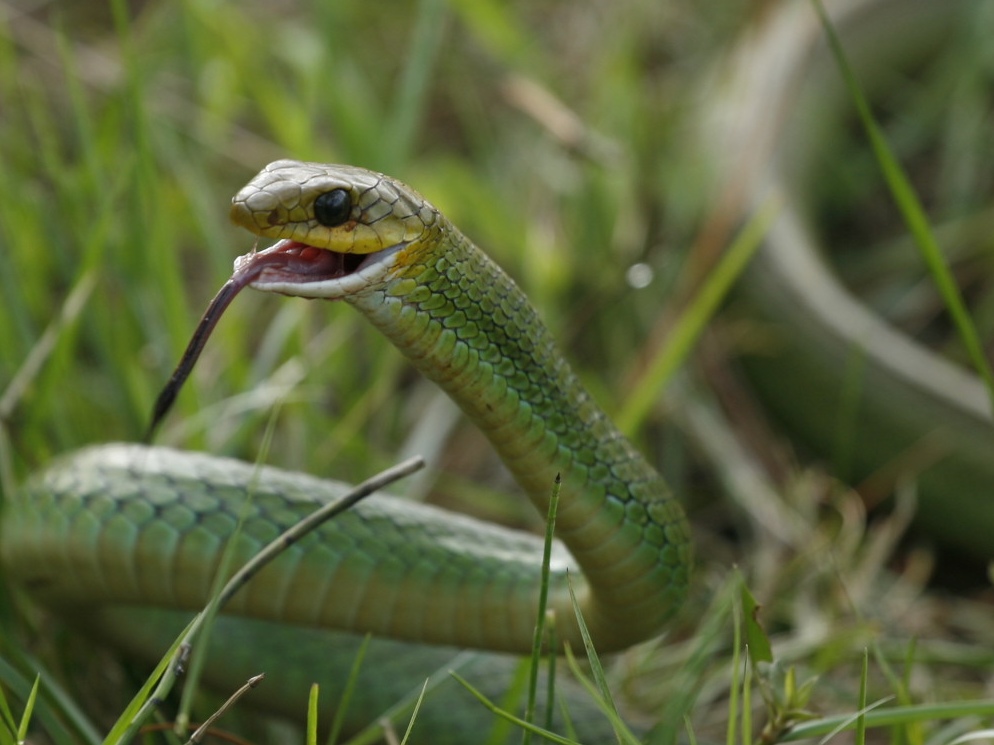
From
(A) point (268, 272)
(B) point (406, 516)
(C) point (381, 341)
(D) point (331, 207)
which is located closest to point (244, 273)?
(A) point (268, 272)

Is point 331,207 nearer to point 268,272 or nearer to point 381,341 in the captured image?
point 268,272

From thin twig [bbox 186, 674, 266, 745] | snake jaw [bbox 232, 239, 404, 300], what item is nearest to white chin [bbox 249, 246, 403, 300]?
snake jaw [bbox 232, 239, 404, 300]

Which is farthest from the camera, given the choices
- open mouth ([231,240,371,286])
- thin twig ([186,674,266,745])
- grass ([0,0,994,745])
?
grass ([0,0,994,745])

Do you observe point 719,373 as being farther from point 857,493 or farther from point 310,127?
point 310,127

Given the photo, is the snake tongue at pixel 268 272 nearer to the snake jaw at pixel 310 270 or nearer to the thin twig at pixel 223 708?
the snake jaw at pixel 310 270

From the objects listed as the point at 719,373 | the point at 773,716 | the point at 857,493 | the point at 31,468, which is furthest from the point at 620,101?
the point at 773,716

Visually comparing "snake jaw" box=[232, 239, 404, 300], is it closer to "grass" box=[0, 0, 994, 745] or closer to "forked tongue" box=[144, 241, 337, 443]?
"forked tongue" box=[144, 241, 337, 443]

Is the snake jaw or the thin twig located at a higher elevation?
the snake jaw

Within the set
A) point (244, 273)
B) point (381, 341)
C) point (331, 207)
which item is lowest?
point (381, 341)

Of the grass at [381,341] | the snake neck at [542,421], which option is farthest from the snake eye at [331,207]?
the grass at [381,341]
